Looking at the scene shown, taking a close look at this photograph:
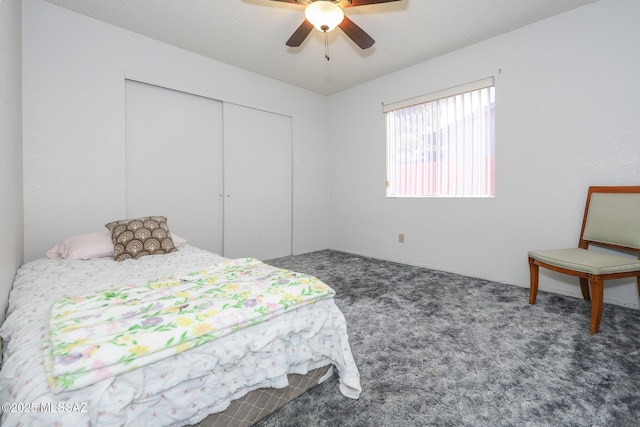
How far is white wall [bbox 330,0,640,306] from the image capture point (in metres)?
2.39

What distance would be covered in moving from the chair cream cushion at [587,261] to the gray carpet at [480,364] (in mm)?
426

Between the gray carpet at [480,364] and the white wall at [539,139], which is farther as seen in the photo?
the white wall at [539,139]

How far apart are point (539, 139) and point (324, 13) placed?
231 cm

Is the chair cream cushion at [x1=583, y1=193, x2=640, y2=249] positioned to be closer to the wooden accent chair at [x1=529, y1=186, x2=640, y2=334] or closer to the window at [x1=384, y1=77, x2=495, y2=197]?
the wooden accent chair at [x1=529, y1=186, x2=640, y2=334]

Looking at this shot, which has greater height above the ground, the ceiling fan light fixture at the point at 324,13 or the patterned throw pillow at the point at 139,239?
the ceiling fan light fixture at the point at 324,13

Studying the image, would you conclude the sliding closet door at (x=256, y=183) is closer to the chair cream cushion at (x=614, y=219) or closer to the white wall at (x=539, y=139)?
the white wall at (x=539, y=139)

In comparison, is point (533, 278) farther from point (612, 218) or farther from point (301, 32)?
point (301, 32)

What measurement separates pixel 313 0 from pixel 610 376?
2.81 meters

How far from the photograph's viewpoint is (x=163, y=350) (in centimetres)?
93

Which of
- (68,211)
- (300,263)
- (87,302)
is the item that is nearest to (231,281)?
(87,302)

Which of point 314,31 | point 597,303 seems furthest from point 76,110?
point 597,303

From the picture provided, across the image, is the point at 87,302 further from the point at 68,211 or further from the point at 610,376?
the point at 610,376

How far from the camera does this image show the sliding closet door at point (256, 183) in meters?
3.70

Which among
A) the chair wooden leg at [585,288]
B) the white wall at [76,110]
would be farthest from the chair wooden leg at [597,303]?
the white wall at [76,110]
